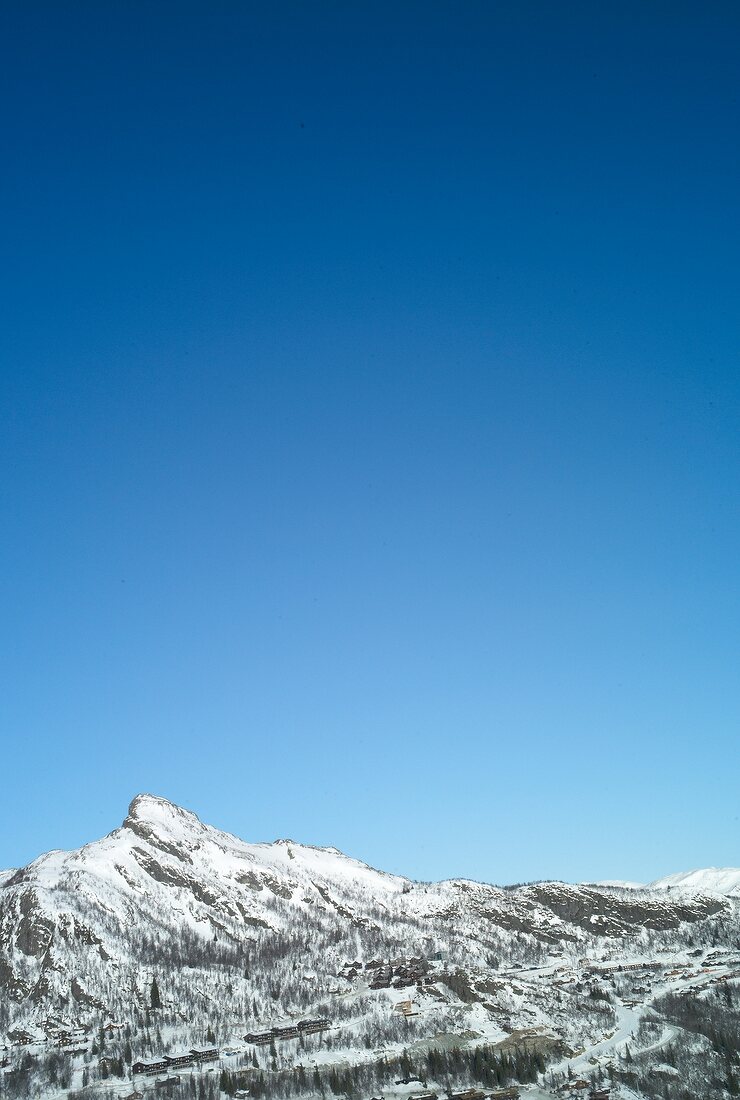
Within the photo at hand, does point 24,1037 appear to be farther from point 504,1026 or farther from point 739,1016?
point 739,1016

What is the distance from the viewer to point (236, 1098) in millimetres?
147250

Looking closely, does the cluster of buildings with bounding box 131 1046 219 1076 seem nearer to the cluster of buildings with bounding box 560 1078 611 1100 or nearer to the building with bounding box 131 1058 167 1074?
the building with bounding box 131 1058 167 1074

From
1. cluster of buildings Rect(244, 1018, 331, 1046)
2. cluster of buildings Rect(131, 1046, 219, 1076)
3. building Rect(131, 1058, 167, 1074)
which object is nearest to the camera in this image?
building Rect(131, 1058, 167, 1074)

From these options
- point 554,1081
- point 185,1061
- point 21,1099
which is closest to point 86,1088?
point 21,1099

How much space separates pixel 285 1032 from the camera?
189125 mm

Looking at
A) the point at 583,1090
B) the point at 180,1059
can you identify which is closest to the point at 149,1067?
the point at 180,1059

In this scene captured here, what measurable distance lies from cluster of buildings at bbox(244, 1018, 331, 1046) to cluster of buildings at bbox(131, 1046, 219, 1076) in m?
9.79

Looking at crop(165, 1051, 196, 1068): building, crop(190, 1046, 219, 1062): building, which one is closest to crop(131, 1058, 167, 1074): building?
crop(165, 1051, 196, 1068): building

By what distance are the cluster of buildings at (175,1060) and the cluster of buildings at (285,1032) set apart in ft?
32.1

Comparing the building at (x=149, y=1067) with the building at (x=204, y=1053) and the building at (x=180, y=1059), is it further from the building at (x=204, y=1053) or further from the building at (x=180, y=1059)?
the building at (x=204, y=1053)

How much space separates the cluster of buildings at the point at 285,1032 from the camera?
608 ft

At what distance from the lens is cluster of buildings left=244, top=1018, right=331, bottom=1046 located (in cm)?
18525

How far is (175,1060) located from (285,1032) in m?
28.6

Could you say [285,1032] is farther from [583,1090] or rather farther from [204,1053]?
[583,1090]
